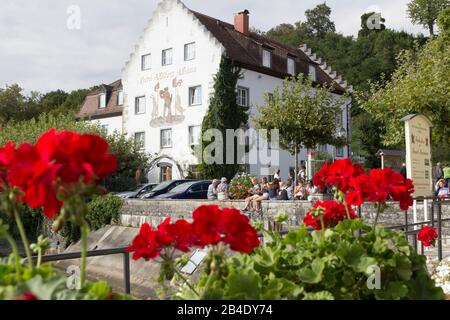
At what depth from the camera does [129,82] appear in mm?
37188

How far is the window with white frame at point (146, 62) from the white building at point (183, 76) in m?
0.07

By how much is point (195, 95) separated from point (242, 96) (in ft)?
10.1

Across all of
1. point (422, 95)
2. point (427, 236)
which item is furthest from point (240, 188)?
point (427, 236)

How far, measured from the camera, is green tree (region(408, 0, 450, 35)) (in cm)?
4532

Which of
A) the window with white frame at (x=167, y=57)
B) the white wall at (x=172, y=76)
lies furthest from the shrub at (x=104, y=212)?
the window with white frame at (x=167, y=57)

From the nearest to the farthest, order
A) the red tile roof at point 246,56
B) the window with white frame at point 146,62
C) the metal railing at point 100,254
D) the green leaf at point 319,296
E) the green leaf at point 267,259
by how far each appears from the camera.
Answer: the green leaf at point 319,296, the green leaf at point 267,259, the metal railing at point 100,254, the red tile roof at point 246,56, the window with white frame at point 146,62

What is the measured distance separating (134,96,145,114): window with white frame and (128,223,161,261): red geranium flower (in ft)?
114

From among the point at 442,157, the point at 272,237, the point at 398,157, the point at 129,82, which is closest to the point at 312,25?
the point at 442,157

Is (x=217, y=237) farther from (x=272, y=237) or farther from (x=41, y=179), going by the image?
(x=272, y=237)

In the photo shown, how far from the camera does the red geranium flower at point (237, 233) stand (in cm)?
174

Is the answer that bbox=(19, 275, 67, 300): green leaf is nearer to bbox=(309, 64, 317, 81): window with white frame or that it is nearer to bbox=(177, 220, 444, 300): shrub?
bbox=(177, 220, 444, 300): shrub

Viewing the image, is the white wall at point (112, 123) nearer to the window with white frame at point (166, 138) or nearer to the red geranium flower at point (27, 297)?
the window with white frame at point (166, 138)

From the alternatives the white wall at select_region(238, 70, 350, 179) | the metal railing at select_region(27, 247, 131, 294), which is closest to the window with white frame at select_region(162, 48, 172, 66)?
the white wall at select_region(238, 70, 350, 179)

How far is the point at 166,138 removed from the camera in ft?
113
